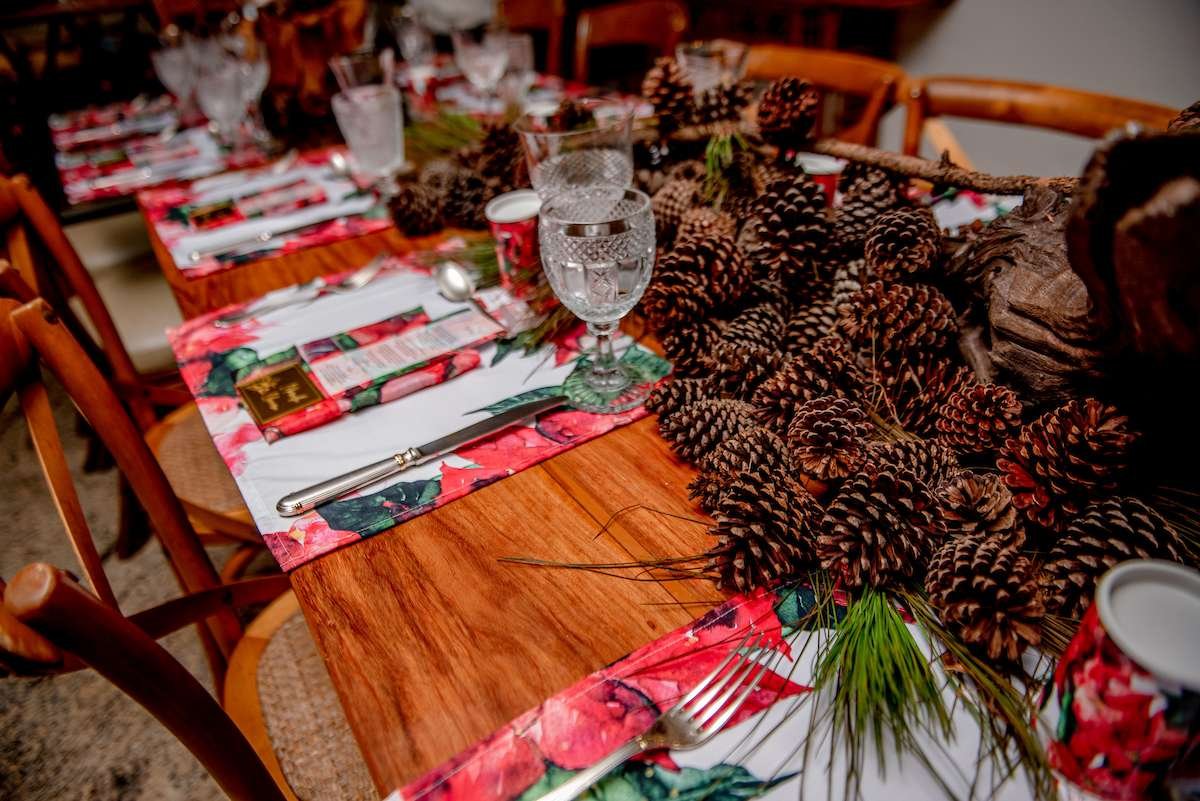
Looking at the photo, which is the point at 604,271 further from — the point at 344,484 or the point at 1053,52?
the point at 1053,52

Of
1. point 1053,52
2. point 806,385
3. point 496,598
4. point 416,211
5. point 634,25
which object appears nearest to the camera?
point 496,598

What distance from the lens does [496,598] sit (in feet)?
1.94

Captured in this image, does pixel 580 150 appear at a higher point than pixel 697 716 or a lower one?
higher

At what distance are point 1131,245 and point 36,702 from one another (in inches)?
80.6

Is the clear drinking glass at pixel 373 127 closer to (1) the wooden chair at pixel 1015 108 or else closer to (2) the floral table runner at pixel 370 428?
(2) the floral table runner at pixel 370 428

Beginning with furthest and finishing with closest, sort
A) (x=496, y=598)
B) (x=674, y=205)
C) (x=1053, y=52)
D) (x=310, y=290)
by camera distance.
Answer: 1. (x=1053, y=52)
2. (x=310, y=290)
3. (x=674, y=205)
4. (x=496, y=598)

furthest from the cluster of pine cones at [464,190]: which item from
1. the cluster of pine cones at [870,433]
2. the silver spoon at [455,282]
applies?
the cluster of pine cones at [870,433]

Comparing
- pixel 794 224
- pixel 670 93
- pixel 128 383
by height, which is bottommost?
pixel 128 383

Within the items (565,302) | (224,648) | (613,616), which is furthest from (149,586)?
(613,616)

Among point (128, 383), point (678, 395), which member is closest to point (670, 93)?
point (678, 395)

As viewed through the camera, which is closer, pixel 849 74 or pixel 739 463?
pixel 739 463

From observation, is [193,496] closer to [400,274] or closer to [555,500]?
[400,274]

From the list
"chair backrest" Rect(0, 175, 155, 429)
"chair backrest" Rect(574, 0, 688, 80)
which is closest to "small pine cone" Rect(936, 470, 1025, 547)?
"chair backrest" Rect(0, 175, 155, 429)

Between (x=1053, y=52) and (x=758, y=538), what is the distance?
9.04ft
